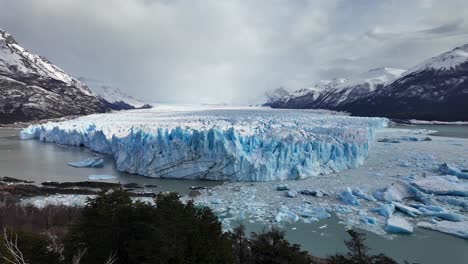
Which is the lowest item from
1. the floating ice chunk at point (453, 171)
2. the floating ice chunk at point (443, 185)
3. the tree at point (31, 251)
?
the floating ice chunk at point (443, 185)

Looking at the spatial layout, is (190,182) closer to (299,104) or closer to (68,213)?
(68,213)

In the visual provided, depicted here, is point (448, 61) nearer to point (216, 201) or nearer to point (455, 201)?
point (455, 201)

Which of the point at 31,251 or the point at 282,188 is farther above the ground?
the point at 31,251

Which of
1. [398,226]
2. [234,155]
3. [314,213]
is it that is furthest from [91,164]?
[398,226]

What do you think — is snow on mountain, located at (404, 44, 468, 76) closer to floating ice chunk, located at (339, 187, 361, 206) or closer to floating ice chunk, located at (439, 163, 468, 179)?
floating ice chunk, located at (439, 163, 468, 179)

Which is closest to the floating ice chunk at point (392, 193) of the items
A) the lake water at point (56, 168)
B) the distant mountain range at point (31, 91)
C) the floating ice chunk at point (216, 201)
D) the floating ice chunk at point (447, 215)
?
the floating ice chunk at point (447, 215)

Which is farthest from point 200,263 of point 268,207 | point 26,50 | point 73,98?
point 26,50

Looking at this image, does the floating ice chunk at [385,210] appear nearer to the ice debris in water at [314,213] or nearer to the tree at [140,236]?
the ice debris in water at [314,213]

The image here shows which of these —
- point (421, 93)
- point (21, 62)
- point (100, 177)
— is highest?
point (21, 62)
